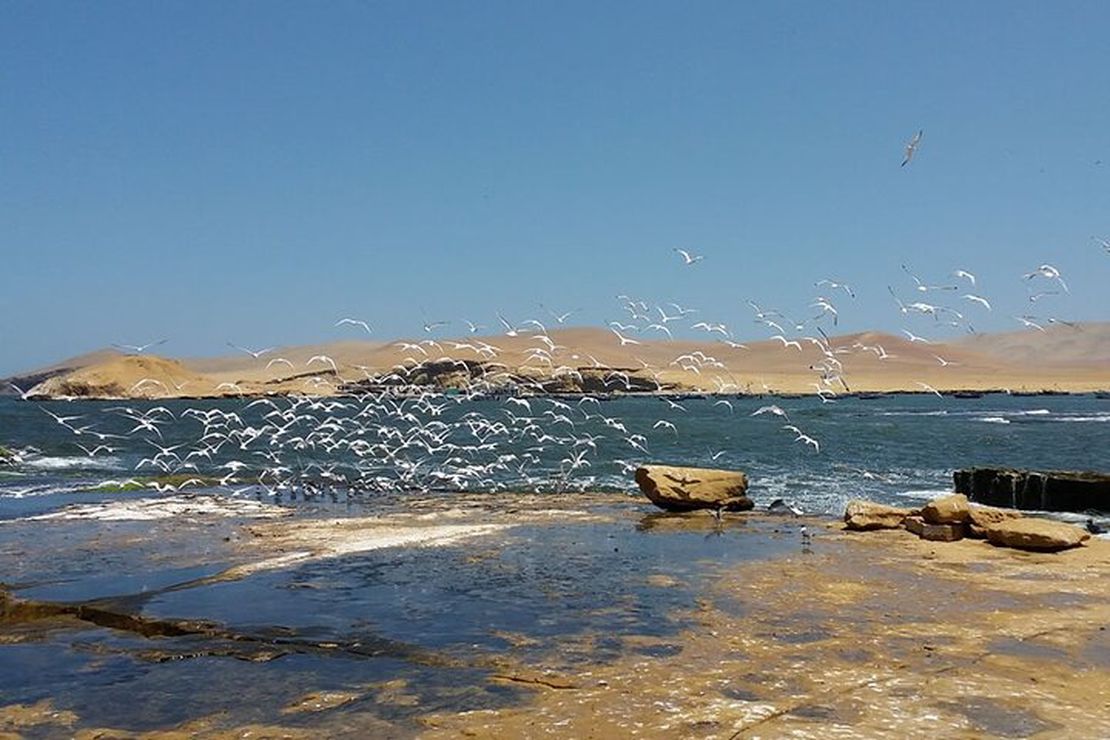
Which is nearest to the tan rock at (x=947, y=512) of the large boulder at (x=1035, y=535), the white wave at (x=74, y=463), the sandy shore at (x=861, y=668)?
the large boulder at (x=1035, y=535)

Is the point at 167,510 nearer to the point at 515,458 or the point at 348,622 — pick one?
the point at 348,622

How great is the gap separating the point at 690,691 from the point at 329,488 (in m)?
26.0

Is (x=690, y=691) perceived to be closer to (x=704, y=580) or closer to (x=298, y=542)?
(x=704, y=580)

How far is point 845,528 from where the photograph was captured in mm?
22969

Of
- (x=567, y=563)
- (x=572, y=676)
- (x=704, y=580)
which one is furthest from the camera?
(x=567, y=563)

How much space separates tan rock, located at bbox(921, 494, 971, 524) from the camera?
21.1 meters

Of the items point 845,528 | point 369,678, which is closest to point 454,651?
point 369,678

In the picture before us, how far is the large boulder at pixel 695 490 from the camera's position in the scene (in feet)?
88.4

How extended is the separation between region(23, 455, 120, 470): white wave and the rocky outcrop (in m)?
37.9

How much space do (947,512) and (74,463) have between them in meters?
43.2

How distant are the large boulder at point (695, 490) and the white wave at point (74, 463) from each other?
30337mm

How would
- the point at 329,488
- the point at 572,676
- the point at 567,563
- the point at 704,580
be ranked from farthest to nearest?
the point at 329,488 → the point at 567,563 → the point at 704,580 → the point at 572,676

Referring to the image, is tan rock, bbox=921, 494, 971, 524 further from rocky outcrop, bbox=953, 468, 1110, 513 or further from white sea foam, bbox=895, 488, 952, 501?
white sea foam, bbox=895, 488, 952, 501

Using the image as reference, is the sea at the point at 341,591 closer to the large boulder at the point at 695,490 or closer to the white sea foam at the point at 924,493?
the white sea foam at the point at 924,493
